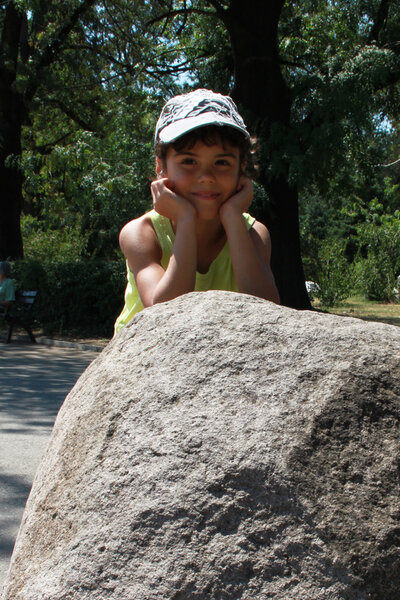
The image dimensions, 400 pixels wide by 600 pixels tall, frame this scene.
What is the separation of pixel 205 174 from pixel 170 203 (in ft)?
0.55

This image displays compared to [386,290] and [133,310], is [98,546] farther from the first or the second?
[386,290]

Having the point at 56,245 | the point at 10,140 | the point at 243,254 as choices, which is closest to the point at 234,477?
the point at 243,254

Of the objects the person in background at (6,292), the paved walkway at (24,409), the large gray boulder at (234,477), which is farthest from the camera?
the person in background at (6,292)

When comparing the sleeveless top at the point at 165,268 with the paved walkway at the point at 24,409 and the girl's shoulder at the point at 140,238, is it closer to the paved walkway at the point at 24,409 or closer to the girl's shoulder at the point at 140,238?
the girl's shoulder at the point at 140,238

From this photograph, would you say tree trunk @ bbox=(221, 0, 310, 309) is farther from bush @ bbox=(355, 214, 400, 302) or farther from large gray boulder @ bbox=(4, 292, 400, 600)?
large gray boulder @ bbox=(4, 292, 400, 600)

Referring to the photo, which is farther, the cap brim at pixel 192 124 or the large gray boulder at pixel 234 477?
the cap brim at pixel 192 124

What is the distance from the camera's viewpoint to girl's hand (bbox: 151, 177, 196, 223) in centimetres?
255

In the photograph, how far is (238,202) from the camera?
260 cm

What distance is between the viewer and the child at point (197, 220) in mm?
2480

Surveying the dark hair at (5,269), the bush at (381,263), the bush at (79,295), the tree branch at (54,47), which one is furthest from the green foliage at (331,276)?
the dark hair at (5,269)

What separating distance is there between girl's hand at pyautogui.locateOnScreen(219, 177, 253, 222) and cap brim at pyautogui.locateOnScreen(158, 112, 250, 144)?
242mm

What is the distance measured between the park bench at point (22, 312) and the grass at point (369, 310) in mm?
7098

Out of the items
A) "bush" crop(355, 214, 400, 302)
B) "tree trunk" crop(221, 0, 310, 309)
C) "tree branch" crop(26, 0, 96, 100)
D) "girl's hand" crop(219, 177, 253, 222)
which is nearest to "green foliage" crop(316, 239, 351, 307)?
"bush" crop(355, 214, 400, 302)

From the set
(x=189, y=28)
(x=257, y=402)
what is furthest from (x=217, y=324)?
(x=189, y=28)
